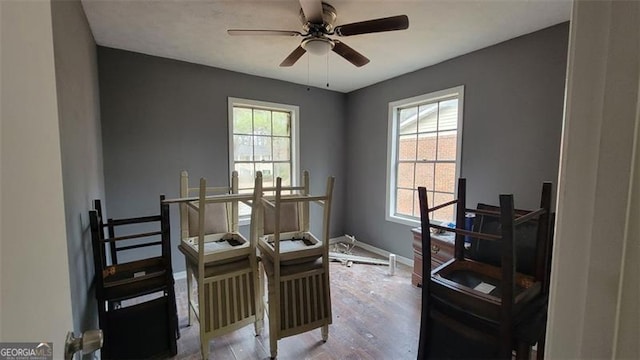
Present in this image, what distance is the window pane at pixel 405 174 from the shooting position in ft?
12.0

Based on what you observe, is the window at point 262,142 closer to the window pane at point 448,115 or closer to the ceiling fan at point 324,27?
the ceiling fan at point 324,27

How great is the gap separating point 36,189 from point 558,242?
0.89 m

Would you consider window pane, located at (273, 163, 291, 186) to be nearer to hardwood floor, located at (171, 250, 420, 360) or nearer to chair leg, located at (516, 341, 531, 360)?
hardwood floor, located at (171, 250, 420, 360)

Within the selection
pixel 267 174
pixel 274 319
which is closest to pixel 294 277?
pixel 274 319

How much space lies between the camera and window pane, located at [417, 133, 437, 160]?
3379 millimetres

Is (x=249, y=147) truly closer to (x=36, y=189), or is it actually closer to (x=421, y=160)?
(x=421, y=160)

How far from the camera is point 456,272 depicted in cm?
167

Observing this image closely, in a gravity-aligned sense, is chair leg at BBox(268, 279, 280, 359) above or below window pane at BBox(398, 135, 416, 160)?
below

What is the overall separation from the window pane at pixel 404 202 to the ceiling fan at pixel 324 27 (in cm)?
208

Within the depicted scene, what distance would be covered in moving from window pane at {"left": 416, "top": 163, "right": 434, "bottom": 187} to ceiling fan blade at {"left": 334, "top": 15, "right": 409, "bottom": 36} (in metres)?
2.00

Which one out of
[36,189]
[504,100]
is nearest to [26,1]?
[36,189]

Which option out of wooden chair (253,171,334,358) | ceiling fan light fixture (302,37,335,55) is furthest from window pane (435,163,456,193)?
ceiling fan light fixture (302,37,335,55)

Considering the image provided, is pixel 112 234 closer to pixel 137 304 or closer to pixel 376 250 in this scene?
pixel 137 304

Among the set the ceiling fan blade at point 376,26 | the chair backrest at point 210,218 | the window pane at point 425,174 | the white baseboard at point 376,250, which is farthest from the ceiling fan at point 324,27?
the white baseboard at point 376,250
